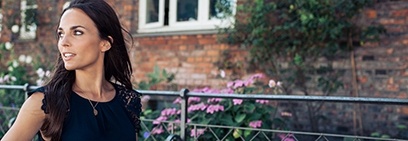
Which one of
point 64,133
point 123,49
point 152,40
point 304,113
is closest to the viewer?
point 64,133

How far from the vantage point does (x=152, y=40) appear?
6.81 m

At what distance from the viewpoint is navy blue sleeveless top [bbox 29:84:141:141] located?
156cm

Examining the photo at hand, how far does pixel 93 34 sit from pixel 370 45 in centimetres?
420

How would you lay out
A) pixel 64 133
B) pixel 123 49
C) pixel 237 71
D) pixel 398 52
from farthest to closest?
pixel 237 71, pixel 398 52, pixel 123 49, pixel 64 133

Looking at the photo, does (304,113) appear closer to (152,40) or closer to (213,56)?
(213,56)

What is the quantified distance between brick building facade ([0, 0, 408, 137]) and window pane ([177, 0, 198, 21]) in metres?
0.33

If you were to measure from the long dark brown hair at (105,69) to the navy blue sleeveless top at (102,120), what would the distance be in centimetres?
3

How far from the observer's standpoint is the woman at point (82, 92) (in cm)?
151

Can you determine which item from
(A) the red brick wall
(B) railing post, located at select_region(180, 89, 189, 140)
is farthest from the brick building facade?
(B) railing post, located at select_region(180, 89, 189, 140)

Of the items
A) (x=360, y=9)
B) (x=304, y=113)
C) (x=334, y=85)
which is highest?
(x=360, y=9)

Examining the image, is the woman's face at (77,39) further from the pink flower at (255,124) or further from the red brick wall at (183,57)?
the red brick wall at (183,57)

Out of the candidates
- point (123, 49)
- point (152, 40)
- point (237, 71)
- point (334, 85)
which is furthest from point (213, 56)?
point (123, 49)

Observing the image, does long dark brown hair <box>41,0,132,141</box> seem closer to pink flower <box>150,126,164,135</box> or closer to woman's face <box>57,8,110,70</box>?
woman's face <box>57,8,110,70</box>

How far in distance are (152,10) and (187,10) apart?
706mm
